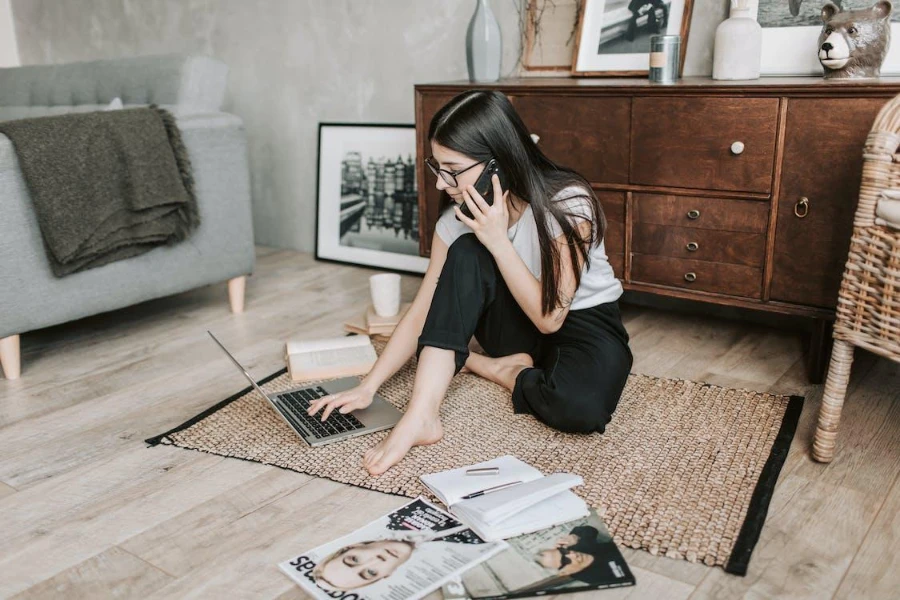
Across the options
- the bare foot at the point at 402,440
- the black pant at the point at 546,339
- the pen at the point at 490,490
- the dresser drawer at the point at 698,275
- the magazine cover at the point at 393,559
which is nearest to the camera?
the magazine cover at the point at 393,559

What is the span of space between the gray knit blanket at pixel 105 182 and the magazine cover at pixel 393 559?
4.24 ft

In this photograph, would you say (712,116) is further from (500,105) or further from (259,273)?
(259,273)

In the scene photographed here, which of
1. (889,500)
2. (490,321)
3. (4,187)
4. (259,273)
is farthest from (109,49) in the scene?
(889,500)

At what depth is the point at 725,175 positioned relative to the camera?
197cm

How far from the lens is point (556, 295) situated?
5.44 feet

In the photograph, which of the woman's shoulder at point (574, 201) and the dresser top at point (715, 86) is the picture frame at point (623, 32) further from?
the woman's shoulder at point (574, 201)

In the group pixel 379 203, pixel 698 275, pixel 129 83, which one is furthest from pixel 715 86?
pixel 129 83

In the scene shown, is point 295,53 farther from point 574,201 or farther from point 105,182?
point 574,201

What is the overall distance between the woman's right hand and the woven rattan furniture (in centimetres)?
92

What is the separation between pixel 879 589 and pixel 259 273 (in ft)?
8.25

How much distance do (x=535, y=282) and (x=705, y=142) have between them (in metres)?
Answer: 0.66

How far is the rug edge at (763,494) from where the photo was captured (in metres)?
1.22

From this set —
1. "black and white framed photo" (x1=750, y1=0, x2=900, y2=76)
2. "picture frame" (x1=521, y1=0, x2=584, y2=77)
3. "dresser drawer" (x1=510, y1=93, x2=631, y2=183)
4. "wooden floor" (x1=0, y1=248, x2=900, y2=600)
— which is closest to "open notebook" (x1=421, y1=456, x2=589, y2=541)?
"wooden floor" (x1=0, y1=248, x2=900, y2=600)

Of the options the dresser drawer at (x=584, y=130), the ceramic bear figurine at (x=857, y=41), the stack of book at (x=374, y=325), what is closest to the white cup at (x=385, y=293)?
the stack of book at (x=374, y=325)
